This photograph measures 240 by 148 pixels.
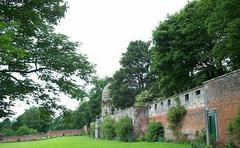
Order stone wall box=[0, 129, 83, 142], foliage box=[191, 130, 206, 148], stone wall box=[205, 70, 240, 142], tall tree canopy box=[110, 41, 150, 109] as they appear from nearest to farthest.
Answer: stone wall box=[205, 70, 240, 142] < foliage box=[191, 130, 206, 148] < tall tree canopy box=[110, 41, 150, 109] < stone wall box=[0, 129, 83, 142]

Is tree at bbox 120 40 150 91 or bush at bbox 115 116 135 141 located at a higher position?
tree at bbox 120 40 150 91

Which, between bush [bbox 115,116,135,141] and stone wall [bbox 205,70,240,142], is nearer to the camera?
stone wall [bbox 205,70,240,142]

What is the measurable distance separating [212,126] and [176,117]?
34.7ft

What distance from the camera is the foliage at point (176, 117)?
32.2 metres

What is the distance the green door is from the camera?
2187 centimetres

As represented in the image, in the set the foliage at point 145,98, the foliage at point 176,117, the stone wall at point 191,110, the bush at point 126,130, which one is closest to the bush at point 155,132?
the stone wall at point 191,110

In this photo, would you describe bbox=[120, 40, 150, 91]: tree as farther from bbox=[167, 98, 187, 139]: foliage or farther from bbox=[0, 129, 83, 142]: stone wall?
bbox=[167, 98, 187, 139]: foliage

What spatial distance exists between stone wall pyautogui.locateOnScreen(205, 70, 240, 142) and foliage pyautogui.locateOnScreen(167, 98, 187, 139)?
964 cm

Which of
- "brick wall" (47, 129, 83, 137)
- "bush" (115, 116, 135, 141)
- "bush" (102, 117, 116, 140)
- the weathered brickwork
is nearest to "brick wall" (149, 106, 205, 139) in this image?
the weathered brickwork

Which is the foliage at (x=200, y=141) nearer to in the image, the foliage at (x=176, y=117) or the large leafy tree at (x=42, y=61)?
the foliage at (x=176, y=117)

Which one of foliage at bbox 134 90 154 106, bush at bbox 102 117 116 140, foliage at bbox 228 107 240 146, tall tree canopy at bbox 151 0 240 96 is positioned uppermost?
tall tree canopy at bbox 151 0 240 96

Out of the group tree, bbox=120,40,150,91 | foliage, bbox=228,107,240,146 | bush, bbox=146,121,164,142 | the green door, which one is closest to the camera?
foliage, bbox=228,107,240,146

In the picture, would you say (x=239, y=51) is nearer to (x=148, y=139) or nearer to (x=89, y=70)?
(x=89, y=70)

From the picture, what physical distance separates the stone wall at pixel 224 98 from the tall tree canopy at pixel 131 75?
44.3 m
